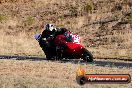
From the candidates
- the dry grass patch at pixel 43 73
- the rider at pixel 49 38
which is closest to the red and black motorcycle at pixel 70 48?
the rider at pixel 49 38

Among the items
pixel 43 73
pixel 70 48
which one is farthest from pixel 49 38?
pixel 43 73

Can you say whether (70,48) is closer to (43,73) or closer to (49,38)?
(49,38)

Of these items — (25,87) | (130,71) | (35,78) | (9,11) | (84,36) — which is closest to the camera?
(25,87)

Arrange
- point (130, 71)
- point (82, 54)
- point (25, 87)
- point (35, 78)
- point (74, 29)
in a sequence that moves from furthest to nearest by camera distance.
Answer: point (74, 29), point (82, 54), point (130, 71), point (35, 78), point (25, 87)

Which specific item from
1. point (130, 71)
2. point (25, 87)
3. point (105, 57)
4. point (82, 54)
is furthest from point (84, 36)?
point (25, 87)

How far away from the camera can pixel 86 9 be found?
153 feet

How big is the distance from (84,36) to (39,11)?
1219 centimetres

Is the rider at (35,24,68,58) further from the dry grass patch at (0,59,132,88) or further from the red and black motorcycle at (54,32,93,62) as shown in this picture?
the dry grass patch at (0,59,132,88)

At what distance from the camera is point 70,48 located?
22.0 meters

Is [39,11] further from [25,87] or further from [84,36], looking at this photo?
[25,87]

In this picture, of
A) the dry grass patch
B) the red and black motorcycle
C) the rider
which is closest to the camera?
the dry grass patch

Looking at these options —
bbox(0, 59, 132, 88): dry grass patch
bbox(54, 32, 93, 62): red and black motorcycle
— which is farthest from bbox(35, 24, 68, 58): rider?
bbox(0, 59, 132, 88): dry grass patch

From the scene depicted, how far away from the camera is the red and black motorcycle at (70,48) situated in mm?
21500

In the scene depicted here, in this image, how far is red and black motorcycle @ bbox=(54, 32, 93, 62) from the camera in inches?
846
